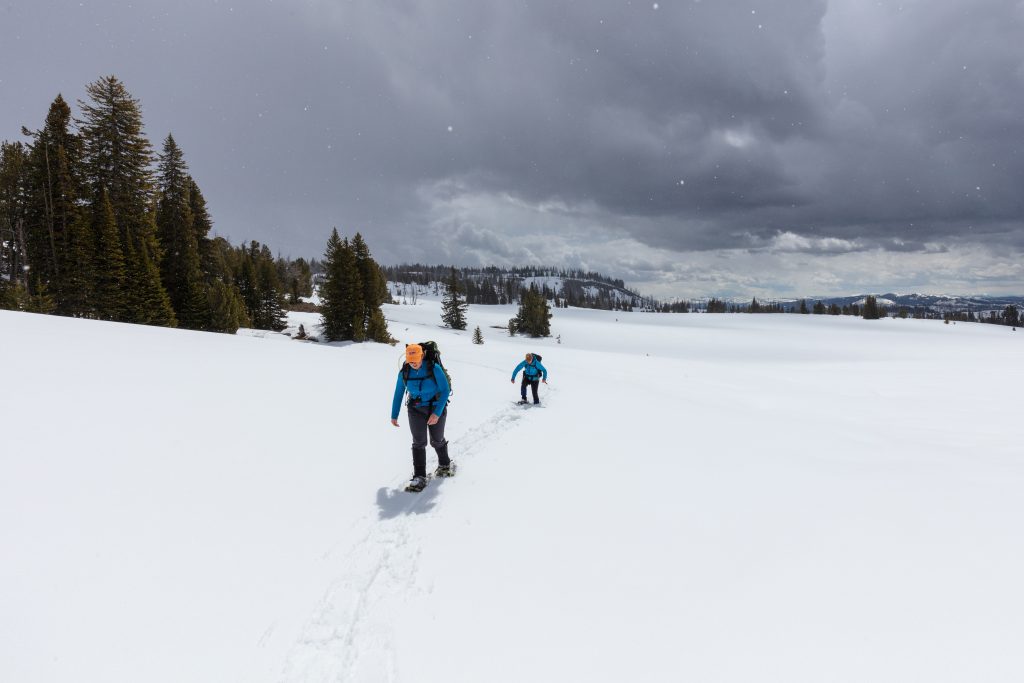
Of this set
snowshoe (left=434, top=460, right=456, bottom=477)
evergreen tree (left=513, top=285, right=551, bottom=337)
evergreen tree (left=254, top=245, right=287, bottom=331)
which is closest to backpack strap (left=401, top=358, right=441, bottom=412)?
snowshoe (left=434, top=460, right=456, bottom=477)

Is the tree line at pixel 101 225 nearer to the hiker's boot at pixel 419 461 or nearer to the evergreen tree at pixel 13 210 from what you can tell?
the evergreen tree at pixel 13 210

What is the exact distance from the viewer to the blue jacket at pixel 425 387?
6969 mm

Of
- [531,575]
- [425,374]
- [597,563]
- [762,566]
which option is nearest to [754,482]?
[762,566]

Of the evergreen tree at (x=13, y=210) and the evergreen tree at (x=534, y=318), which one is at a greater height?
the evergreen tree at (x=13, y=210)

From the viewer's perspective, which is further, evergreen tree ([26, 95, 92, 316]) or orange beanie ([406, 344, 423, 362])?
evergreen tree ([26, 95, 92, 316])

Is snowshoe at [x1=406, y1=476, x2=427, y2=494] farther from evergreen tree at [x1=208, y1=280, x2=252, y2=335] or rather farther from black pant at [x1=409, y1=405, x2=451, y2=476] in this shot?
evergreen tree at [x1=208, y1=280, x2=252, y2=335]

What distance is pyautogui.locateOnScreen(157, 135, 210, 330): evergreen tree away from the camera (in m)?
32.8

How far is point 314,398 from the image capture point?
428 inches

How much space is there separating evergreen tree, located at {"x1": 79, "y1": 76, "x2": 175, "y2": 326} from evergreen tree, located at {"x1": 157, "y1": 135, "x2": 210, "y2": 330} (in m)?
2.70

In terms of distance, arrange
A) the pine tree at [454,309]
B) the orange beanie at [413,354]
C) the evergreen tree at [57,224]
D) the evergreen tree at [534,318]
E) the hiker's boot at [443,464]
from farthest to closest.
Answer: the evergreen tree at [534,318] < the pine tree at [454,309] < the evergreen tree at [57,224] < the hiker's boot at [443,464] < the orange beanie at [413,354]

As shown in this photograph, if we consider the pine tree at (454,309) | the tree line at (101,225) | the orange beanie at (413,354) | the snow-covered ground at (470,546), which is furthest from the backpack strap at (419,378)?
the pine tree at (454,309)

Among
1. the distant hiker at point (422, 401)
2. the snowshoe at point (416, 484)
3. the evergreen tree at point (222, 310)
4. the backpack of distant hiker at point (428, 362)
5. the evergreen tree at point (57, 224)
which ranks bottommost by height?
the snowshoe at point (416, 484)

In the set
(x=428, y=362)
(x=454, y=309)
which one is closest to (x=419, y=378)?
(x=428, y=362)

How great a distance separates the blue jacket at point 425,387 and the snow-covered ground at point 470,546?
1.46m
